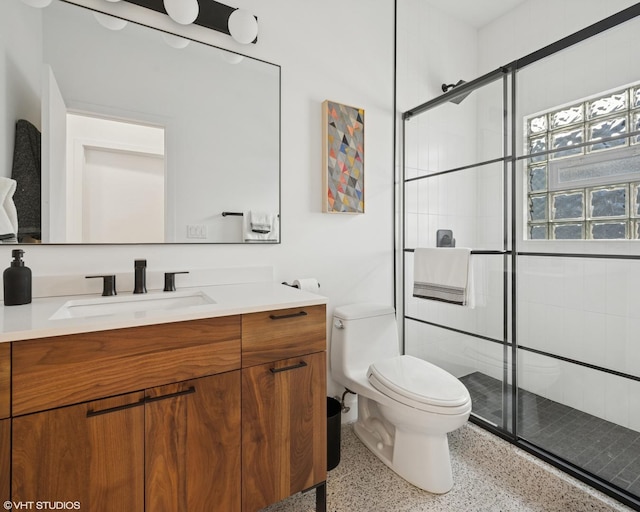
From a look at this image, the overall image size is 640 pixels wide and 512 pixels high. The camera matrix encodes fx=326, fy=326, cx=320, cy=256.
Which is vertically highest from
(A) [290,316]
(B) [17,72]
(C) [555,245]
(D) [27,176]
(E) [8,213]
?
(B) [17,72]

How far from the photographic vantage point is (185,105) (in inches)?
58.0

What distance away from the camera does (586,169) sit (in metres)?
1.38

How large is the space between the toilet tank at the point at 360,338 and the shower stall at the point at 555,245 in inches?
15.0

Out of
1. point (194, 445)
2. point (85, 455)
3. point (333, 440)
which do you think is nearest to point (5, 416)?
point (85, 455)

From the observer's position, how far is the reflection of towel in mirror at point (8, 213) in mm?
1141

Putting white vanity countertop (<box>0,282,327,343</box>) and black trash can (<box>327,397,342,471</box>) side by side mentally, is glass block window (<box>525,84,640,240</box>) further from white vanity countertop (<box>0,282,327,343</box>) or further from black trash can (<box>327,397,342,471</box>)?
black trash can (<box>327,397,342,471</box>)

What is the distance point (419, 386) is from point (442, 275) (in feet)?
2.19

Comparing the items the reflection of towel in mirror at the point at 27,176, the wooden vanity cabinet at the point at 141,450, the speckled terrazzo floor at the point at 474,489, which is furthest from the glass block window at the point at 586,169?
the reflection of towel in mirror at the point at 27,176

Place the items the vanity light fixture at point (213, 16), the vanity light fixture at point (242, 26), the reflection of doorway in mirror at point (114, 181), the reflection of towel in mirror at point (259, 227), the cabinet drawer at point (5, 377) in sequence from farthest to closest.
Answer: the reflection of towel in mirror at point (259, 227)
the vanity light fixture at point (242, 26)
the vanity light fixture at point (213, 16)
the reflection of doorway in mirror at point (114, 181)
the cabinet drawer at point (5, 377)

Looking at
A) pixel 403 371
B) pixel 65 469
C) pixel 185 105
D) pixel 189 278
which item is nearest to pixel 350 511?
pixel 403 371

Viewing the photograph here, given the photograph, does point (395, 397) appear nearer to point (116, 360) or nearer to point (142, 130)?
point (116, 360)

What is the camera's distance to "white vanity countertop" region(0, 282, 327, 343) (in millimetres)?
812

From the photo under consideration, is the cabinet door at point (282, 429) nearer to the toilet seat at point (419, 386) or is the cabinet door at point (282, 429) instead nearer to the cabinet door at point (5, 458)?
the toilet seat at point (419, 386)

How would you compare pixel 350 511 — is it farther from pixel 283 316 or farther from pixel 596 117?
pixel 596 117
